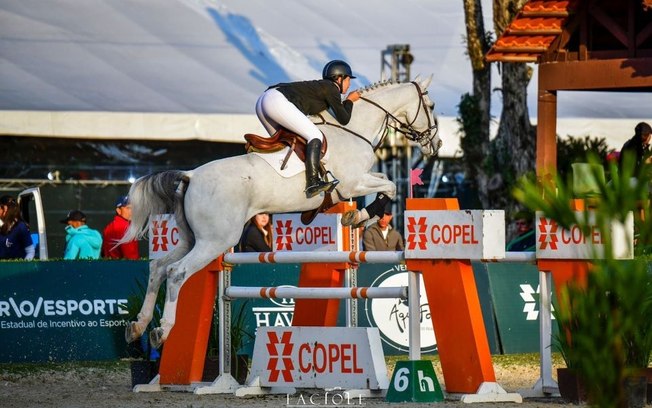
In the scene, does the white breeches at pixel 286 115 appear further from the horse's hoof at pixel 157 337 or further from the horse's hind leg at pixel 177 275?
the horse's hoof at pixel 157 337

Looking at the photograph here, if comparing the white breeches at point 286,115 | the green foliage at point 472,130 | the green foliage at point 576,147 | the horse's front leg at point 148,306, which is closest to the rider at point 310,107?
the white breeches at point 286,115

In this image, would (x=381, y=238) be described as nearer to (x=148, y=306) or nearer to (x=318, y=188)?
(x=318, y=188)

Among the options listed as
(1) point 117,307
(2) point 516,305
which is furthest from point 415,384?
(1) point 117,307

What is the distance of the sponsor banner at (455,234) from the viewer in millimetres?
7461

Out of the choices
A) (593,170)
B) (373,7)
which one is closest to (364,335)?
(593,170)

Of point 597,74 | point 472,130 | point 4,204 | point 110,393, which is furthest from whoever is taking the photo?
point 472,130

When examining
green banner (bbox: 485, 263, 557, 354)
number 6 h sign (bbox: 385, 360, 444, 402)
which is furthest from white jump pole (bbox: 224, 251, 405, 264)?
green banner (bbox: 485, 263, 557, 354)

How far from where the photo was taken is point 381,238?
13141 mm

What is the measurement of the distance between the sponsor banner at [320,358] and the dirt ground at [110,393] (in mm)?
130

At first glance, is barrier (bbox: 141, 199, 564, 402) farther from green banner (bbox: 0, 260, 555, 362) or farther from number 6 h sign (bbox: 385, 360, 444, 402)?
green banner (bbox: 0, 260, 555, 362)

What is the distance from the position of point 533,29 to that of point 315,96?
5.73 meters

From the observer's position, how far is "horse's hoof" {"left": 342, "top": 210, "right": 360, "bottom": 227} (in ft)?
28.6

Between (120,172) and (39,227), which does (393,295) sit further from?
(120,172)

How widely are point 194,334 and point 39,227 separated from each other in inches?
268
